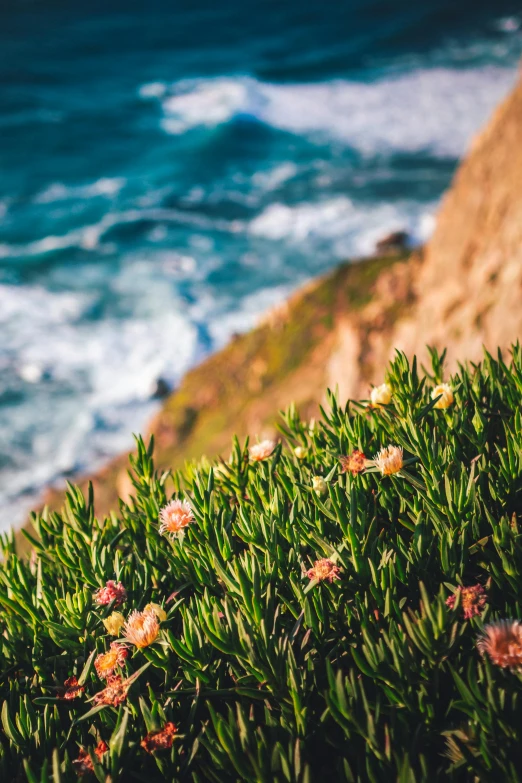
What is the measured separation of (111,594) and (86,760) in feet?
1.30

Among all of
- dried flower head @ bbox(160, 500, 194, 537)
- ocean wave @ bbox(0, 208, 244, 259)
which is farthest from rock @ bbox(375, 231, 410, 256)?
dried flower head @ bbox(160, 500, 194, 537)

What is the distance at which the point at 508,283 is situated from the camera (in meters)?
5.39

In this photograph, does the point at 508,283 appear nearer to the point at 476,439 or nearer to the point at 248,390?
the point at 476,439

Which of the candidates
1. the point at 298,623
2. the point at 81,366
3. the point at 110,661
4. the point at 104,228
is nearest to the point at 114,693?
the point at 110,661

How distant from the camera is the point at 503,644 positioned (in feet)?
4.16

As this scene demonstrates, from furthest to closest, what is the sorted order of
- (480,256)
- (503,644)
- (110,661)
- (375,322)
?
(375,322) → (480,256) → (110,661) → (503,644)

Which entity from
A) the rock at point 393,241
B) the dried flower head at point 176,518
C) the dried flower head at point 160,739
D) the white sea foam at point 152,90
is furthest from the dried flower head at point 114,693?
the white sea foam at point 152,90

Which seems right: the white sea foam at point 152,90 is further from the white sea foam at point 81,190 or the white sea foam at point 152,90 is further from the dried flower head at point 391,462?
the dried flower head at point 391,462

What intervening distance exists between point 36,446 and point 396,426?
11.7 meters

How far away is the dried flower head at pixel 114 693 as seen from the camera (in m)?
1.42

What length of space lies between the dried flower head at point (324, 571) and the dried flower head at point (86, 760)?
627 millimetres

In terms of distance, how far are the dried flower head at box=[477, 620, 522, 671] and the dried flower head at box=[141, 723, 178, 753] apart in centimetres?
72

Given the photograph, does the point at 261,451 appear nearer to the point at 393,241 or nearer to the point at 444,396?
the point at 444,396

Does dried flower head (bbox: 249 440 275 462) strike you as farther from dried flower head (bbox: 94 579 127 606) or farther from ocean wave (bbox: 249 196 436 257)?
ocean wave (bbox: 249 196 436 257)
